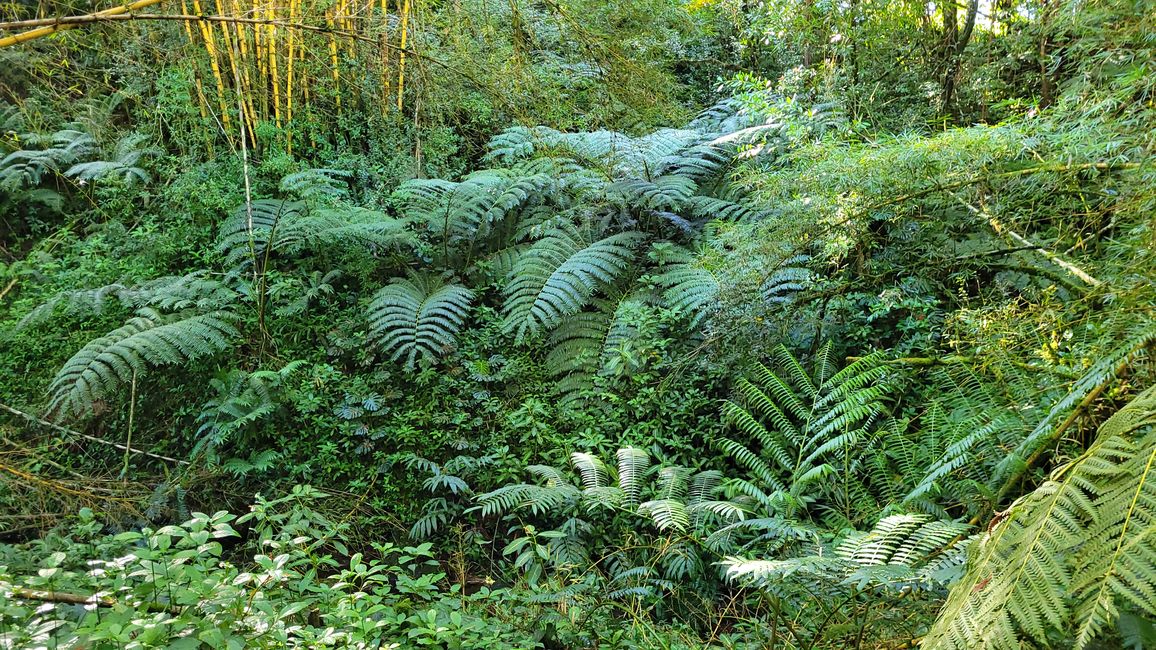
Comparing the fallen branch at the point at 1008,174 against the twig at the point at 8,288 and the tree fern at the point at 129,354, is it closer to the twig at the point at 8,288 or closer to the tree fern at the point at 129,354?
the tree fern at the point at 129,354

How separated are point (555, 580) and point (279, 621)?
116 centimetres

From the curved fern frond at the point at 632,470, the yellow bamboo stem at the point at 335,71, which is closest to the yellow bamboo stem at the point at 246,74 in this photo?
the yellow bamboo stem at the point at 335,71

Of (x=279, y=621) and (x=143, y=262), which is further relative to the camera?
(x=143, y=262)

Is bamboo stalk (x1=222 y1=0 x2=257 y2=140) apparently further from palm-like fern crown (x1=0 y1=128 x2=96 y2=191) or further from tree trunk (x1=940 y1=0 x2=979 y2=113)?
tree trunk (x1=940 y1=0 x2=979 y2=113)

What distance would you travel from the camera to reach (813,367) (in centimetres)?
342

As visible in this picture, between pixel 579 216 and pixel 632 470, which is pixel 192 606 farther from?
pixel 579 216

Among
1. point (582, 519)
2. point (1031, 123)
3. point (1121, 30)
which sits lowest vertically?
point (582, 519)

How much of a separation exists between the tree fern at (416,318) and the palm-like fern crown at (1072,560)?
280cm

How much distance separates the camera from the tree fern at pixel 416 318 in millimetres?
3674

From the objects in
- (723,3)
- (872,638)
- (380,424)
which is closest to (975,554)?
(872,638)

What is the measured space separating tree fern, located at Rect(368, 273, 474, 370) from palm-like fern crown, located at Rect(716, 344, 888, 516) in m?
1.55

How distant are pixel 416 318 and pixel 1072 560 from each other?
3.14 meters

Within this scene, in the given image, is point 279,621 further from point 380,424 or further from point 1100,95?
point 1100,95

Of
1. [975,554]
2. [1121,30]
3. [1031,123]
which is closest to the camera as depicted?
[975,554]
